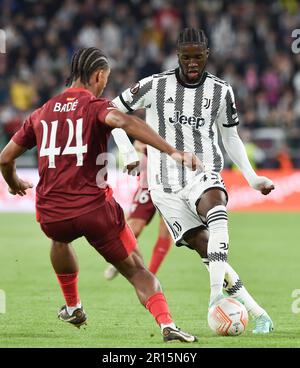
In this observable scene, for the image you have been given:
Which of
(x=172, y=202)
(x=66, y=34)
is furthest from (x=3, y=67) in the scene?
(x=172, y=202)

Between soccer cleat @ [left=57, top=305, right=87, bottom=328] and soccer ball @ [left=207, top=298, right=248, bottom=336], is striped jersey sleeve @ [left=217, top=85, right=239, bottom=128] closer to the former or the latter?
soccer ball @ [left=207, top=298, right=248, bottom=336]

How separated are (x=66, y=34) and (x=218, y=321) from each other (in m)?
18.0

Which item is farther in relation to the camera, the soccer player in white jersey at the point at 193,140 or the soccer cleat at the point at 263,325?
the soccer player in white jersey at the point at 193,140

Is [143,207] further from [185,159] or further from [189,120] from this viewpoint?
[185,159]

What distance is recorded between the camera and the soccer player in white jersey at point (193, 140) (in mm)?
7953

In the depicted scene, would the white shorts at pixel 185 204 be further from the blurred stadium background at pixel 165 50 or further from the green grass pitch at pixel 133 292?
the blurred stadium background at pixel 165 50

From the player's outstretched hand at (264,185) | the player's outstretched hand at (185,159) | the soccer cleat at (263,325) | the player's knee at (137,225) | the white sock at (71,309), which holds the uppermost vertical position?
the player's knee at (137,225)

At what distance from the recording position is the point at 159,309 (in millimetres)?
7039

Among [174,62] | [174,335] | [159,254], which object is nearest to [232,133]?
[174,335]

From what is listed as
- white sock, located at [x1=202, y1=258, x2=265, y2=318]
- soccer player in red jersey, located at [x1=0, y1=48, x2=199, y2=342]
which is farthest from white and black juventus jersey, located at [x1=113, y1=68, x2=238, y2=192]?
soccer player in red jersey, located at [x1=0, y1=48, x2=199, y2=342]

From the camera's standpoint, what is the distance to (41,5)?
25.5 metres

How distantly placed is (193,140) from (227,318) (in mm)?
1493

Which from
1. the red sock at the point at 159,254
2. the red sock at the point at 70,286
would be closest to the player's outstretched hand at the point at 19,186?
the red sock at the point at 70,286
